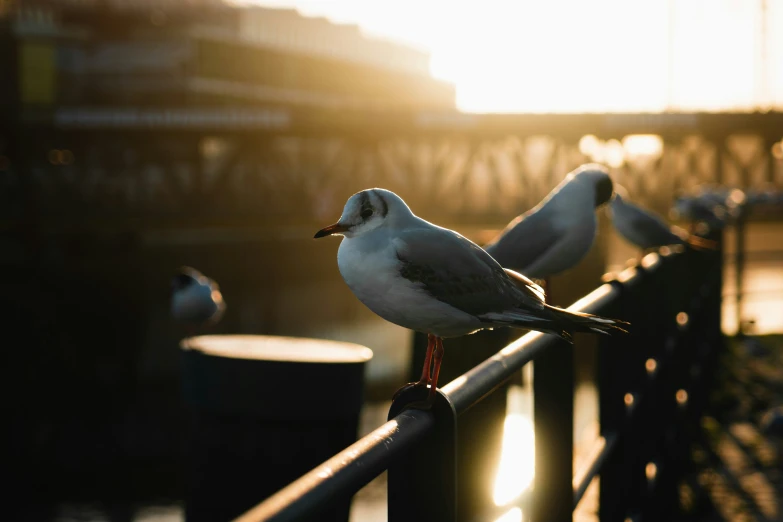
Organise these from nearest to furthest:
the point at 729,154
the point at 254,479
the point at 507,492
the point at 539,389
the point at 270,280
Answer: the point at 539,389 → the point at 254,479 → the point at 507,492 → the point at 270,280 → the point at 729,154

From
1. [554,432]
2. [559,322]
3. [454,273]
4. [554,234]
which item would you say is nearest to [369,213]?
[454,273]

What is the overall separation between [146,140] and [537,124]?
17682 mm

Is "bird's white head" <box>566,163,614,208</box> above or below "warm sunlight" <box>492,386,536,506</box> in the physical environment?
above

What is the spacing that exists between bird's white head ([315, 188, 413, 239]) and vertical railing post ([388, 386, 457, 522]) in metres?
0.94

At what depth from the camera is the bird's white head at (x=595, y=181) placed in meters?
6.79

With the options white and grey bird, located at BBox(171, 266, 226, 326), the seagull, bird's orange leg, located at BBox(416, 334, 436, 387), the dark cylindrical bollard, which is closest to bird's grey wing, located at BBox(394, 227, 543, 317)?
the seagull

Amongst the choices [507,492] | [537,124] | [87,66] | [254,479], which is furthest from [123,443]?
[87,66]

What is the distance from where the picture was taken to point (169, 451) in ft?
51.2

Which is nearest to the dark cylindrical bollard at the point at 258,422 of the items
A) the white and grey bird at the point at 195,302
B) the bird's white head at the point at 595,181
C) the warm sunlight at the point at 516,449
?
the bird's white head at the point at 595,181

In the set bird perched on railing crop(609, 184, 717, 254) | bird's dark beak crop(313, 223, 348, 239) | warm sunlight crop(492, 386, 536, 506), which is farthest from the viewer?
bird perched on railing crop(609, 184, 717, 254)

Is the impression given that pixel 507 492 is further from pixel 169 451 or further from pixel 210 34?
pixel 210 34

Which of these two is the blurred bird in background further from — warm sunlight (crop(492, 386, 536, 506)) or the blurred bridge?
the blurred bridge

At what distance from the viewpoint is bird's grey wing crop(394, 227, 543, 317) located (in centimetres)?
309

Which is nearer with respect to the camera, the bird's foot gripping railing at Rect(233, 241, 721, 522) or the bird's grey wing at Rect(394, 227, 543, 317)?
the bird's foot gripping railing at Rect(233, 241, 721, 522)
